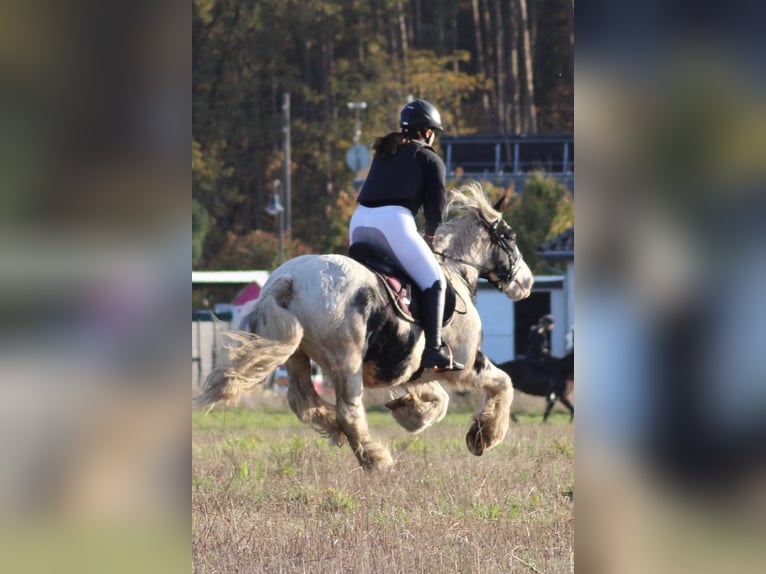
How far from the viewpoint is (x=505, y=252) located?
10008mm

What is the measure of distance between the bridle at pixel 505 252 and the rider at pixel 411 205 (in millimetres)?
964

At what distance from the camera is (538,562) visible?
557 cm

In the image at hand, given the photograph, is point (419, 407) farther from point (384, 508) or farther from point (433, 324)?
point (384, 508)

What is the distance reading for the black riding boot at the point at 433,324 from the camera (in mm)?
8531

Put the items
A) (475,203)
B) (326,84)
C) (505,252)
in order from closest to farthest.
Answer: (475,203), (505,252), (326,84)

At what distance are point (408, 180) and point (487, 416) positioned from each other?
1.73m

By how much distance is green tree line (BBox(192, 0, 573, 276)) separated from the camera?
50969 mm
